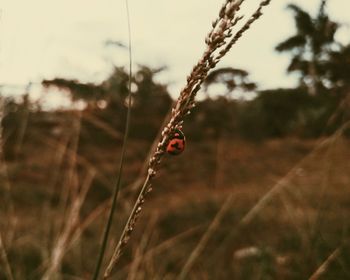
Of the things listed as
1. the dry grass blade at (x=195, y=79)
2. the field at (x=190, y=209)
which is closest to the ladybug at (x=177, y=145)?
the field at (x=190, y=209)

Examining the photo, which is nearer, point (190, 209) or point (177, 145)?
point (177, 145)

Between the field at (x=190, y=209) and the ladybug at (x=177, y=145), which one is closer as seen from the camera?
the ladybug at (x=177, y=145)

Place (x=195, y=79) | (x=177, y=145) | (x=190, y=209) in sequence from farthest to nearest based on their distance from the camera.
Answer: (x=190, y=209) < (x=177, y=145) < (x=195, y=79)

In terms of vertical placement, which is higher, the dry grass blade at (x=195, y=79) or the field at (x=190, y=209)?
the dry grass blade at (x=195, y=79)

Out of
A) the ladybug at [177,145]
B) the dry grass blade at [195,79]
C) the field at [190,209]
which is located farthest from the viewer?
the field at [190,209]

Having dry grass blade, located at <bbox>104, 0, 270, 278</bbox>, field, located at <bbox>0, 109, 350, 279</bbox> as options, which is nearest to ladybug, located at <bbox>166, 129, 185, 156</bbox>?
field, located at <bbox>0, 109, 350, 279</bbox>

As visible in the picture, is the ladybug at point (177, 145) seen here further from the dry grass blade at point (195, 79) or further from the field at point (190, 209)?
the dry grass blade at point (195, 79)

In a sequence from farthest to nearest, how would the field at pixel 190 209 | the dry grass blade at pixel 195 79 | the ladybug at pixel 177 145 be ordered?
the field at pixel 190 209 → the ladybug at pixel 177 145 → the dry grass blade at pixel 195 79

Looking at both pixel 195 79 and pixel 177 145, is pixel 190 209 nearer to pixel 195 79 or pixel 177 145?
pixel 177 145

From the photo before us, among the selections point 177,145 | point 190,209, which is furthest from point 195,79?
point 190,209

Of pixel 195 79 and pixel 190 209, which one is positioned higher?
pixel 195 79

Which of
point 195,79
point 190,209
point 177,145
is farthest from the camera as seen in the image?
point 190,209

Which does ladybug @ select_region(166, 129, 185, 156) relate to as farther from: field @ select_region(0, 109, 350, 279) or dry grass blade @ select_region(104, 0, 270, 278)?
dry grass blade @ select_region(104, 0, 270, 278)
